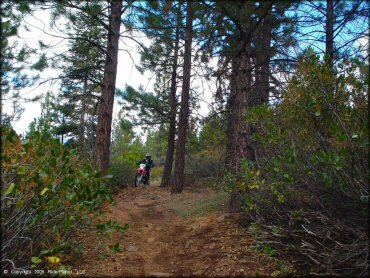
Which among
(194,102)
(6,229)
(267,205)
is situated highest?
(194,102)

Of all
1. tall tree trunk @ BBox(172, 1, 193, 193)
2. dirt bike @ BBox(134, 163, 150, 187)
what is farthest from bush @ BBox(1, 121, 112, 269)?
dirt bike @ BBox(134, 163, 150, 187)

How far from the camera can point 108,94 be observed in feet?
27.5

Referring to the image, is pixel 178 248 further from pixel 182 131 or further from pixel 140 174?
pixel 140 174

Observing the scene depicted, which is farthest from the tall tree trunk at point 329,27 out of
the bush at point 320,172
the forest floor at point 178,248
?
the forest floor at point 178,248

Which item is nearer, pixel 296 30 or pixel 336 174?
pixel 336 174

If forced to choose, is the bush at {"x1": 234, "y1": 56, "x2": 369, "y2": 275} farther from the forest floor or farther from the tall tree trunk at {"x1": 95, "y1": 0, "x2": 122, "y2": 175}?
the tall tree trunk at {"x1": 95, "y1": 0, "x2": 122, "y2": 175}

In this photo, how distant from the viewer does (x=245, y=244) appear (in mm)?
4625

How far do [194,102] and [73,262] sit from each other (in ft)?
33.1

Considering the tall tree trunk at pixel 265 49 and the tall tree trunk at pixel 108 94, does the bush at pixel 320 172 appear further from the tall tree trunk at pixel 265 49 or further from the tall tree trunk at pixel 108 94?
the tall tree trunk at pixel 108 94

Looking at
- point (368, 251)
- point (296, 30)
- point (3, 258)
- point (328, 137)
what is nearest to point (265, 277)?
A: point (368, 251)

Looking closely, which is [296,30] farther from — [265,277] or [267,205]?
[265,277]

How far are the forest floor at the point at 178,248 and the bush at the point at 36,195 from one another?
2.39 ft

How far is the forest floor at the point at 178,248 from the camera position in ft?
13.1

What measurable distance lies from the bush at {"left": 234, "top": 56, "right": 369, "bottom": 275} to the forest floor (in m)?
0.49
